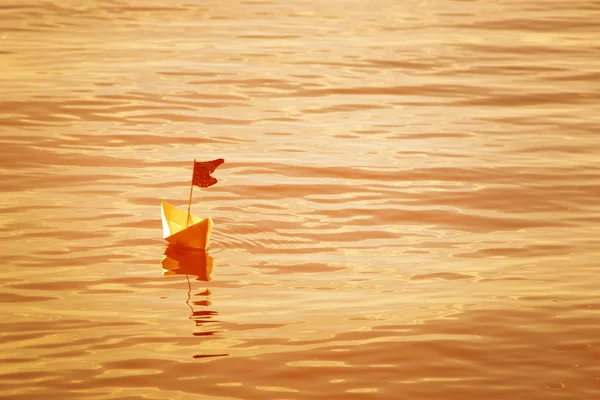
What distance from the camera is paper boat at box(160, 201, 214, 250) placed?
455 cm

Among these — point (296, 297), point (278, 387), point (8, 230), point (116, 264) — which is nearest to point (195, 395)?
point (278, 387)

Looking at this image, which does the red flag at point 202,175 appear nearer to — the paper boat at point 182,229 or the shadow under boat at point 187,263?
the paper boat at point 182,229

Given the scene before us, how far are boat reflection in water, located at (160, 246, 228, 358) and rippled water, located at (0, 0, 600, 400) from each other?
15mm

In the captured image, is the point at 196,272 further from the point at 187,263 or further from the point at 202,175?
the point at 202,175

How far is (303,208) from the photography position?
5.43 meters

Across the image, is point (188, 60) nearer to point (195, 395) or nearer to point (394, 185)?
point (394, 185)

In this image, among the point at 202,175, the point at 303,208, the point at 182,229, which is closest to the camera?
the point at 202,175

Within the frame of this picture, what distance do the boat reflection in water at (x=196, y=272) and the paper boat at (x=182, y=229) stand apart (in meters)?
0.04

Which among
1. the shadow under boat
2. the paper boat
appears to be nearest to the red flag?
the paper boat

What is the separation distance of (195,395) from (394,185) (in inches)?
113

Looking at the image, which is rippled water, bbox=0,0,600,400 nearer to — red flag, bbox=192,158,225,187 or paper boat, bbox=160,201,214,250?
paper boat, bbox=160,201,214,250

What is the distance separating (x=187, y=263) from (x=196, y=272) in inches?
4.1

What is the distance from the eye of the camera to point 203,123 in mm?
7051

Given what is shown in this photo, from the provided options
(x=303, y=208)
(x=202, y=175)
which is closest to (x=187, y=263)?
(x=202, y=175)
